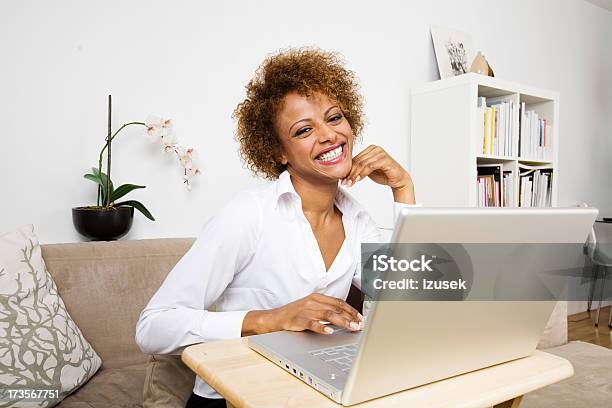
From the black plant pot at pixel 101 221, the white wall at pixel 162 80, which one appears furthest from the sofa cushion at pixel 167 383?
the white wall at pixel 162 80

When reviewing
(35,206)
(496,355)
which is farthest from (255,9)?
(496,355)

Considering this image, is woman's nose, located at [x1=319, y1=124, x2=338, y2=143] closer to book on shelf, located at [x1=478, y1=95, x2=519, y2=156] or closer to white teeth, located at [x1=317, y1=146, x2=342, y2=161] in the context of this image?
white teeth, located at [x1=317, y1=146, x2=342, y2=161]

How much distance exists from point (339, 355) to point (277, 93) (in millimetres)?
854

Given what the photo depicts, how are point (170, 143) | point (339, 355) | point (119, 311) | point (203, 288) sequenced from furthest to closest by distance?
point (170, 143) < point (119, 311) < point (203, 288) < point (339, 355)

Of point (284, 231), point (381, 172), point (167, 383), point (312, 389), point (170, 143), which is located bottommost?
point (167, 383)

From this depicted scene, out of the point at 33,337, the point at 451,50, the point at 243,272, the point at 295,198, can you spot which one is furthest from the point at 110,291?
the point at 451,50

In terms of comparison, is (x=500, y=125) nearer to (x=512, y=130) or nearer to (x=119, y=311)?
(x=512, y=130)

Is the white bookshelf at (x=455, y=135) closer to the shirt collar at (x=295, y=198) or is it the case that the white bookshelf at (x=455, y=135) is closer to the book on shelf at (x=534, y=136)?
the book on shelf at (x=534, y=136)

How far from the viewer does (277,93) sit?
1.39 meters

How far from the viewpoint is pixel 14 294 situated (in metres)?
1.48

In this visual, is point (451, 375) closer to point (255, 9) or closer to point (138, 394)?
point (138, 394)

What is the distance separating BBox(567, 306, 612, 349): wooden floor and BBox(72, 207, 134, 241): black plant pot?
3053 mm

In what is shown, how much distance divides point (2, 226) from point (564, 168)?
4.01 m

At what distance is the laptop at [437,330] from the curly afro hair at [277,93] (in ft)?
2.64
